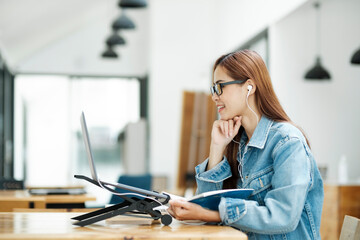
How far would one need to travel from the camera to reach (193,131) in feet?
21.0

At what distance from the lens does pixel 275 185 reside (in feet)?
6.68

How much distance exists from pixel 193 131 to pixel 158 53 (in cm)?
427

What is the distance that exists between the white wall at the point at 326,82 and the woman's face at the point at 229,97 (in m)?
4.40

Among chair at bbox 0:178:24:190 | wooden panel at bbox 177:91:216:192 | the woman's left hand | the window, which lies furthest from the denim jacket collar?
the window

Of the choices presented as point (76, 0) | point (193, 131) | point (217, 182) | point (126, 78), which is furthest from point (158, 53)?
point (217, 182)

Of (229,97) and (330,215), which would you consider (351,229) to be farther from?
(330,215)

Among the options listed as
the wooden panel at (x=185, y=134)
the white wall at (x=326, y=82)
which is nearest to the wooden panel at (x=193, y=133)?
the wooden panel at (x=185, y=134)

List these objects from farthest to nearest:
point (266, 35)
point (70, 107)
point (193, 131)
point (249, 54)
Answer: point (70, 107) < point (266, 35) < point (193, 131) < point (249, 54)

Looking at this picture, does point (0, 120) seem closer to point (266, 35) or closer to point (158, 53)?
point (158, 53)

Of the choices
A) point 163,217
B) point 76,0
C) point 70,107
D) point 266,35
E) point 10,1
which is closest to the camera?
point 163,217

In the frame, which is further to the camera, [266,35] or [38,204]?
[266,35]

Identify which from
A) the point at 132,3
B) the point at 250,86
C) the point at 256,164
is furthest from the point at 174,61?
the point at 256,164

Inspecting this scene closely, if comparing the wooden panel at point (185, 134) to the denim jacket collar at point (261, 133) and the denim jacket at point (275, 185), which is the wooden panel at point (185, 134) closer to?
the denim jacket at point (275, 185)

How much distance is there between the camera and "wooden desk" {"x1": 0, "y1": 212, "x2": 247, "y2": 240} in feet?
5.48
